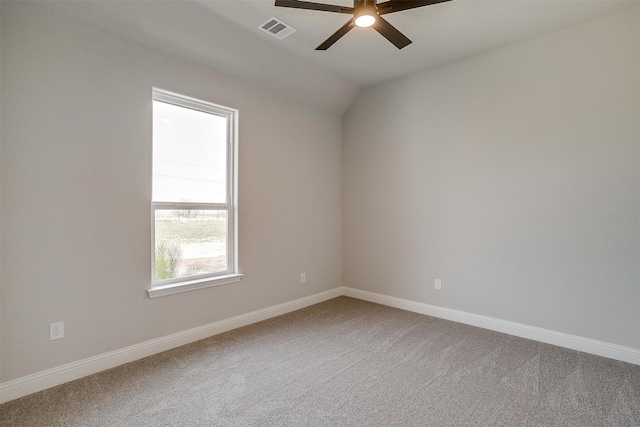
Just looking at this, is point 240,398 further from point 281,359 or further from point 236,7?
point 236,7

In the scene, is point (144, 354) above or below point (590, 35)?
below

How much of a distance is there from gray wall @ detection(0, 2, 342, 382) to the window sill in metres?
0.07

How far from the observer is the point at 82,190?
2396 mm

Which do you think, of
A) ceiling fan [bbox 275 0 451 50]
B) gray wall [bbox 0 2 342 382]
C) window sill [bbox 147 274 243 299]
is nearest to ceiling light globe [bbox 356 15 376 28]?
ceiling fan [bbox 275 0 451 50]

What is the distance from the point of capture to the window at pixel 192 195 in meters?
2.91

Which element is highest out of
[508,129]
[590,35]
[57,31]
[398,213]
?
[590,35]

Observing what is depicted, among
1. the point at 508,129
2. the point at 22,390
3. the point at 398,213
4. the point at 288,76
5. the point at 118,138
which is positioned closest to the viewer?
Answer: the point at 22,390

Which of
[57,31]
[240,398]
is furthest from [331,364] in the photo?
[57,31]

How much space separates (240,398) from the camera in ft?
7.02

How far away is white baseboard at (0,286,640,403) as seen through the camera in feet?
7.22

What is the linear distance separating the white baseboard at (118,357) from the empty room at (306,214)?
1 centimetres

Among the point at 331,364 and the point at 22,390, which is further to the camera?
the point at 331,364

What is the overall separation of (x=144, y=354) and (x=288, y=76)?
10.3 ft

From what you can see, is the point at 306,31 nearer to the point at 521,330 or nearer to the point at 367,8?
the point at 367,8
